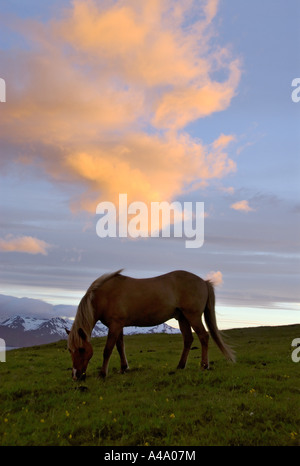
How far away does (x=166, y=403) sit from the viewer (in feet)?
29.6

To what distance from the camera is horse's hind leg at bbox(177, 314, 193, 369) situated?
13.9 metres

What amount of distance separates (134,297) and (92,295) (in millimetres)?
1535

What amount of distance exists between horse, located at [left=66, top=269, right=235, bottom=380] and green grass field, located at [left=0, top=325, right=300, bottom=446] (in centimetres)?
131

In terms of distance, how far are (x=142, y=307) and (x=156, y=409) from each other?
4950mm

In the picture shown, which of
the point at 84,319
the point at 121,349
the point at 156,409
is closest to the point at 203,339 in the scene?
the point at 121,349

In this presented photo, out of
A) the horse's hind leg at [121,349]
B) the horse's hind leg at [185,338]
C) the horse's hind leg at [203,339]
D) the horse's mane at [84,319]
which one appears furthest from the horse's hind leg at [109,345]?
the horse's hind leg at [203,339]

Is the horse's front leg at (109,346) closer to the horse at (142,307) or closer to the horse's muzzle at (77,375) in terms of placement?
the horse at (142,307)

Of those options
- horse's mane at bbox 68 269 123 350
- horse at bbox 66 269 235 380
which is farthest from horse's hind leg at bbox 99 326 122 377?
horse's mane at bbox 68 269 123 350

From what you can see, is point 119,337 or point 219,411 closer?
point 219,411

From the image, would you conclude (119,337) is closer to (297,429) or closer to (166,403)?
(166,403)

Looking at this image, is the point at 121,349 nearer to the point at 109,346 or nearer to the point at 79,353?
the point at 109,346

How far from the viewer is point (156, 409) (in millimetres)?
8586
